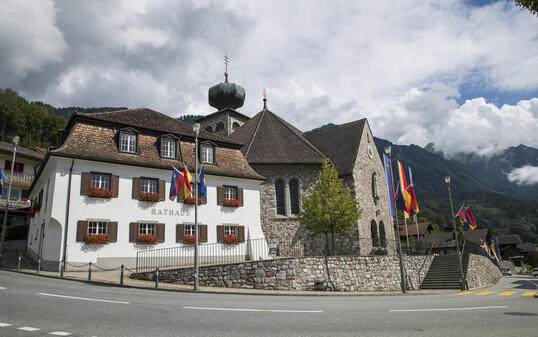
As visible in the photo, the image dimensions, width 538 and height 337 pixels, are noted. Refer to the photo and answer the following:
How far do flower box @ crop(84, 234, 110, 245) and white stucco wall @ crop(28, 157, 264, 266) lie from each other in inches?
13.2

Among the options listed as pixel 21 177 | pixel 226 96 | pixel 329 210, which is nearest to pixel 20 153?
pixel 21 177

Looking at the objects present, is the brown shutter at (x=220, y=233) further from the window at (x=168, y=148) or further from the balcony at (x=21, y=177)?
the balcony at (x=21, y=177)

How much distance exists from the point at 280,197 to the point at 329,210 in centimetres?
563

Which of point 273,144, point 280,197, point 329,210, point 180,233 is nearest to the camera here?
point 180,233

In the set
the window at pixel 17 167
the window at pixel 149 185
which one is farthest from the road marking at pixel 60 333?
the window at pixel 17 167

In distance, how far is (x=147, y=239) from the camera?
21.1m

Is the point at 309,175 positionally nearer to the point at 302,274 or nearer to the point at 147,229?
the point at 302,274

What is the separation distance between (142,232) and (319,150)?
19159 millimetres

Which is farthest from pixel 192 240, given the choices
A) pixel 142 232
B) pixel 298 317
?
pixel 298 317

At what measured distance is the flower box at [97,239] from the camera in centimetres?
1939

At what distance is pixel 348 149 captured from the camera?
33.2m

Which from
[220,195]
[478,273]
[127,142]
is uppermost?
[127,142]

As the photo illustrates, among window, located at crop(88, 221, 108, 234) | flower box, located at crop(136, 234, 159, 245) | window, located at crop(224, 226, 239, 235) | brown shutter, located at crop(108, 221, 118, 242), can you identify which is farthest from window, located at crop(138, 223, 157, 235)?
window, located at crop(224, 226, 239, 235)

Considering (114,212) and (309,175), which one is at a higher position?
(309,175)
